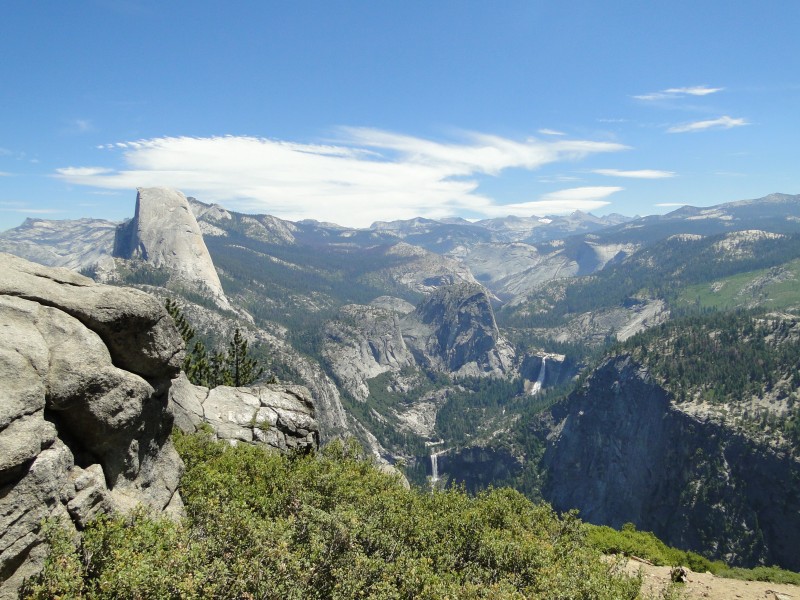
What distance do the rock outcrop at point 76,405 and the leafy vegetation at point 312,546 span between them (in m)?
1.16

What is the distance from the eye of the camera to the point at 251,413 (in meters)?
43.0

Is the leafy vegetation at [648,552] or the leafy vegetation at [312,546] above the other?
the leafy vegetation at [312,546]

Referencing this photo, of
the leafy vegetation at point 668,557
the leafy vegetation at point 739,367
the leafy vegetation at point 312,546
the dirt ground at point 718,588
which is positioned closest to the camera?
the leafy vegetation at point 312,546

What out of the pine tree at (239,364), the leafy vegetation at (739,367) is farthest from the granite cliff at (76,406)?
the leafy vegetation at (739,367)

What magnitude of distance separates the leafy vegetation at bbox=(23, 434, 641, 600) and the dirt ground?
6127mm

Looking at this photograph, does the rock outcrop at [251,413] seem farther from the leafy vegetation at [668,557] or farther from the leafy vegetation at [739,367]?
the leafy vegetation at [739,367]

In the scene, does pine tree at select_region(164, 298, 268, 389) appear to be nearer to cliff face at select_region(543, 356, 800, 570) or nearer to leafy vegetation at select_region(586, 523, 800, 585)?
leafy vegetation at select_region(586, 523, 800, 585)

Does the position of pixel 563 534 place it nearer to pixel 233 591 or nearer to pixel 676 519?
pixel 233 591

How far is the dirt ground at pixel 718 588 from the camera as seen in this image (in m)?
28.8

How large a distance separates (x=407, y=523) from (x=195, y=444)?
16.3m

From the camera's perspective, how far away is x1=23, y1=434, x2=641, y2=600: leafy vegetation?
559 inches

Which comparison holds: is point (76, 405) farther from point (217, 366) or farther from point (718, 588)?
point (217, 366)

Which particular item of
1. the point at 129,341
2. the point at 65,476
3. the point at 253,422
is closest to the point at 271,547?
the point at 65,476

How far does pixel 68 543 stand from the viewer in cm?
1441
